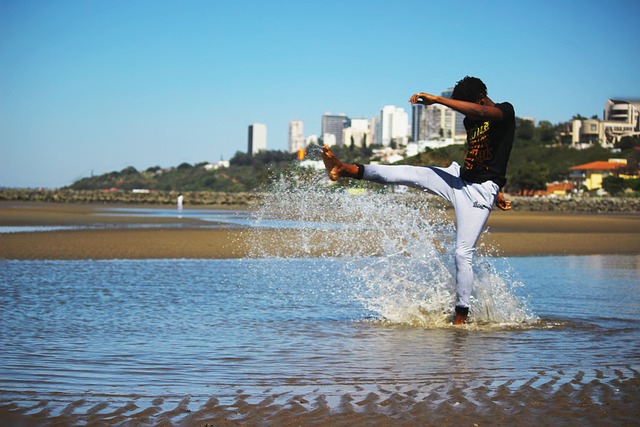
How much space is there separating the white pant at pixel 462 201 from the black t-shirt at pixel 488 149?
0.31 feet

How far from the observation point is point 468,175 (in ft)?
27.8

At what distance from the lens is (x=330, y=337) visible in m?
7.91

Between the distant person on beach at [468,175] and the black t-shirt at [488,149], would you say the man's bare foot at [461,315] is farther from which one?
the black t-shirt at [488,149]

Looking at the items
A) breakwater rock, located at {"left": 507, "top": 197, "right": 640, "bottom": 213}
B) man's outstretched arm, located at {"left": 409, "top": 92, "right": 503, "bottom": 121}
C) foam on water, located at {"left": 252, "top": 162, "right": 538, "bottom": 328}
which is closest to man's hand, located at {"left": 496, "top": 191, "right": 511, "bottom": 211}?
foam on water, located at {"left": 252, "top": 162, "right": 538, "bottom": 328}

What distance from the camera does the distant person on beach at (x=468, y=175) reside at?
823cm

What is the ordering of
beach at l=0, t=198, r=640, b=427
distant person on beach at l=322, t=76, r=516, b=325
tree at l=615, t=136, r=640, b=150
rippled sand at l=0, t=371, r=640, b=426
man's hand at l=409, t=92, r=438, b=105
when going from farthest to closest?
tree at l=615, t=136, r=640, b=150 < distant person on beach at l=322, t=76, r=516, b=325 < man's hand at l=409, t=92, r=438, b=105 < beach at l=0, t=198, r=640, b=427 < rippled sand at l=0, t=371, r=640, b=426

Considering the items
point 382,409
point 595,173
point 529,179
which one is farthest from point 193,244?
point 595,173

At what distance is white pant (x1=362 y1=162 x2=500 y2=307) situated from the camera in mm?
8461

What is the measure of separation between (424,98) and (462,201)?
60.5 inches

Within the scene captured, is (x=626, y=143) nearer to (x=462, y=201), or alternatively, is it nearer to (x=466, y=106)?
(x=462, y=201)

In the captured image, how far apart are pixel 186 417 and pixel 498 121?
456cm

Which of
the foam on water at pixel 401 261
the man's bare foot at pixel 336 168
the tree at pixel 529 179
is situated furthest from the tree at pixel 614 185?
the man's bare foot at pixel 336 168

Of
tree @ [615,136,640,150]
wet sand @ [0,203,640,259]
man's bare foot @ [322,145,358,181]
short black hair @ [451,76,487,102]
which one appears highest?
tree @ [615,136,640,150]

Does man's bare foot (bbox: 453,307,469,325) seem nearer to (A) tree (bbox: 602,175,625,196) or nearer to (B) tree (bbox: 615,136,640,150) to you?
(A) tree (bbox: 602,175,625,196)
